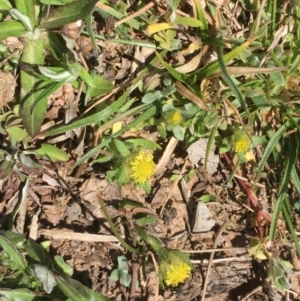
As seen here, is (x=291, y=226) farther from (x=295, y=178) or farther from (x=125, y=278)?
(x=125, y=278)

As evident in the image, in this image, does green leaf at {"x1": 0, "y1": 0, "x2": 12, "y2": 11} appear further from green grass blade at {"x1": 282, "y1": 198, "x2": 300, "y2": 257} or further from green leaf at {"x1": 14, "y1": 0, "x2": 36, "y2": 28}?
green grass blade at {"x1": 282, "y1": 198, "x2": 300, "y2": 257}

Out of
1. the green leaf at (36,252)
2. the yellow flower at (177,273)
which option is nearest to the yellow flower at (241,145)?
the yellow flower at (177,273)

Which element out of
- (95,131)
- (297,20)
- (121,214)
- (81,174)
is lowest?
(121,214)

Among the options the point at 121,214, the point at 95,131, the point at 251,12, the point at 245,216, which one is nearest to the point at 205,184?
the point at 245,216

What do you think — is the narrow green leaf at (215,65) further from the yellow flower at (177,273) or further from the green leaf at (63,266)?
the green leaf at (63,266)

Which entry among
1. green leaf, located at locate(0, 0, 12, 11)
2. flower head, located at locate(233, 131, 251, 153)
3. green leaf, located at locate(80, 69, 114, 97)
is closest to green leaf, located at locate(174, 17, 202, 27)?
green leaf, located at locate(80, 69, 114, 97)

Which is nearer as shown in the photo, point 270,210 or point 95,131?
point 95,131

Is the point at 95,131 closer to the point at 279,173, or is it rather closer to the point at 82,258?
the point at 82,258

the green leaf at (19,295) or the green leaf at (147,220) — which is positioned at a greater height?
the green leaf at (147,220)
